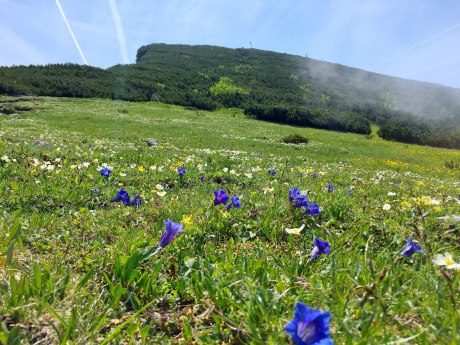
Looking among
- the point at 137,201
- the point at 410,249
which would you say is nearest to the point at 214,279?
the point at 410,249

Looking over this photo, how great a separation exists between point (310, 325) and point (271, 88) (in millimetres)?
92674

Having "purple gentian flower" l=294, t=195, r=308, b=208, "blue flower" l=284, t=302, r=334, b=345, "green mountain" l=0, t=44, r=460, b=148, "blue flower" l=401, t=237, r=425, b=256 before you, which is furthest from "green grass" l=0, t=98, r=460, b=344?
"green mountain" l=0, t=44, r=460, b=148

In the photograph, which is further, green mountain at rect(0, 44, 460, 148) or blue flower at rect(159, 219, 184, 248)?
green mountain at rect(0, 44, 460, 148)

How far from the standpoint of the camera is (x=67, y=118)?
29.7m

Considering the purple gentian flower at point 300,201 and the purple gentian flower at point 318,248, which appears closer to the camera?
the purple gentian flower at point 318,248

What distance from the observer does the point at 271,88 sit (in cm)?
9094

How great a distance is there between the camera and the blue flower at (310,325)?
127cm

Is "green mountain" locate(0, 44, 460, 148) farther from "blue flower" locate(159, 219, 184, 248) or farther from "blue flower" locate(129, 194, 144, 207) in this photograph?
"blue flower" locate(159, 219, 184, 248)

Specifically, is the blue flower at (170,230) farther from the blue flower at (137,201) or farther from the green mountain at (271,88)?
the green mountain at (271,88)

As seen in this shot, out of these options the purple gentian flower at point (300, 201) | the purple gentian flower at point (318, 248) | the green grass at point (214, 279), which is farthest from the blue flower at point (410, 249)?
the purple gentian flower at point (300, 201)

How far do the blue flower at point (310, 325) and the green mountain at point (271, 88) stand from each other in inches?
1975

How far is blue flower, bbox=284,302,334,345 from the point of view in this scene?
4.18ft

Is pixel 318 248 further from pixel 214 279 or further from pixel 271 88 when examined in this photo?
pixel 271 88

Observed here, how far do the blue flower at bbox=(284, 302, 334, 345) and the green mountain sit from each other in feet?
165
